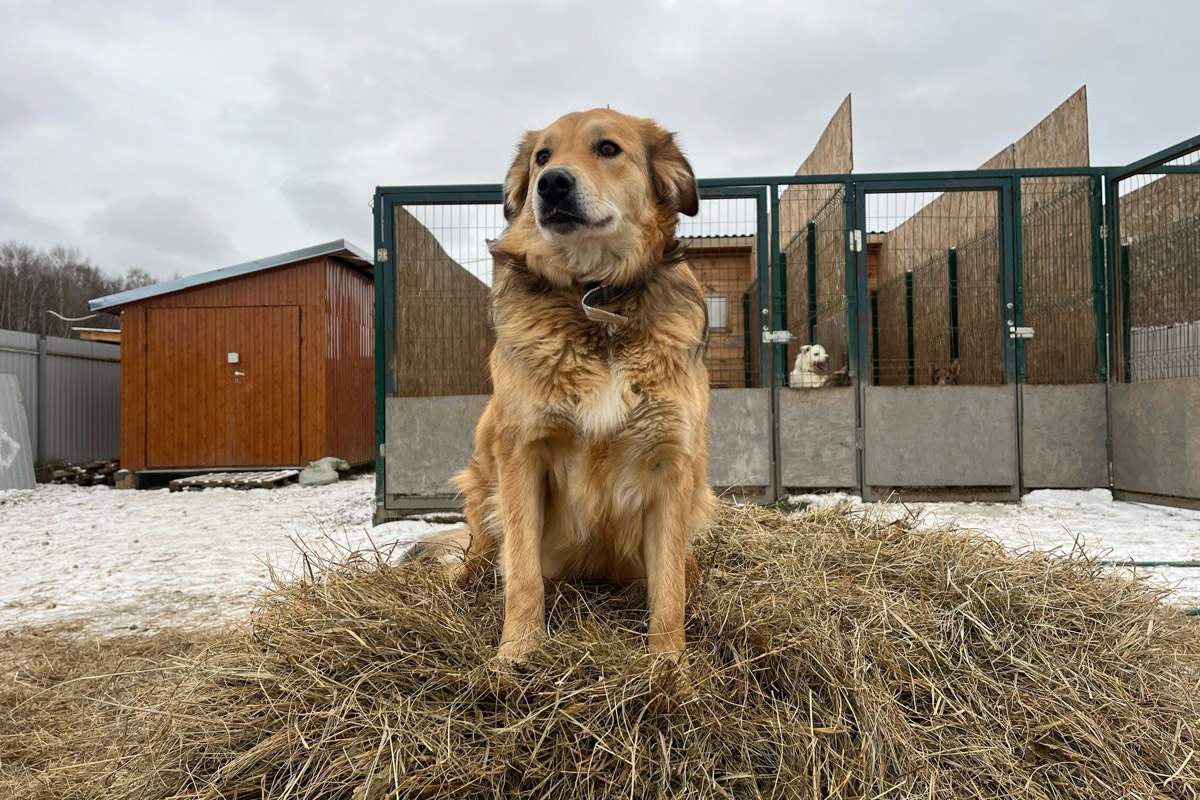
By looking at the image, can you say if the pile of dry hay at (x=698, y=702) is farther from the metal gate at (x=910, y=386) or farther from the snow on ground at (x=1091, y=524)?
the metal gate at (x=910, y=386)

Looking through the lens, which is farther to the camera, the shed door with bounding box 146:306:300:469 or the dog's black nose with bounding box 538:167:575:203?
the shed door with bounding box 146:306:300:469

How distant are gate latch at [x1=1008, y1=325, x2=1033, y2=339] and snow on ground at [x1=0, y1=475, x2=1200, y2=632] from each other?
1.63 metres

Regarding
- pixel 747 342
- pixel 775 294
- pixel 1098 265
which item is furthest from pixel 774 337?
pixel 1098 265

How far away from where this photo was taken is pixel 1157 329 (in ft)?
22.5

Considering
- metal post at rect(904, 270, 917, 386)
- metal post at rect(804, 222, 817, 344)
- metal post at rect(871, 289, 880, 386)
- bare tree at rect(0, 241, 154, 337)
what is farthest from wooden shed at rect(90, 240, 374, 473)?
bare tree at rect(0, 241, 154, 337)

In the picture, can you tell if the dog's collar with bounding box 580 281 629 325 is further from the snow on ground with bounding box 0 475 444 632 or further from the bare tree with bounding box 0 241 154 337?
the bare tree with bounding box 0 241 154 337

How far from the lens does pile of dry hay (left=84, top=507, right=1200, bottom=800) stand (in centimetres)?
158

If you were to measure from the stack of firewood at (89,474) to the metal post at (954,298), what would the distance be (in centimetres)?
1303

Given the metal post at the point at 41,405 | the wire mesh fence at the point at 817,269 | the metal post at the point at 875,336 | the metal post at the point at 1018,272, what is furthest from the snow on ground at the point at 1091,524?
the metal post at the point at 41,405

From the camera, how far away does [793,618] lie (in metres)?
1.98

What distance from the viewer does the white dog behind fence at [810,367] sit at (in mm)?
7672

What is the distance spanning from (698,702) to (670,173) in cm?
167

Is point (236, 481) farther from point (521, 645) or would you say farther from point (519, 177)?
point (521, 645)

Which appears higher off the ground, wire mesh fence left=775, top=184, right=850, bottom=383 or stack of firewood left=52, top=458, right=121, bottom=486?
wire mesh fence left=775, top=184, right=850, bottom=383
